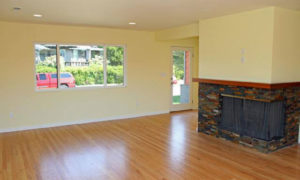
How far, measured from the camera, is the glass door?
24.8 ft

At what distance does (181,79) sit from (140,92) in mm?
1510

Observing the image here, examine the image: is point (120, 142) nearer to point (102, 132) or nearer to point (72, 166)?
point (102, 132)

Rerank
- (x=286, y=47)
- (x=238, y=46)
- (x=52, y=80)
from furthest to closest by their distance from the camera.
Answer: (x=52, y=80)
(x=238, y=46)
(x=286, y=47)

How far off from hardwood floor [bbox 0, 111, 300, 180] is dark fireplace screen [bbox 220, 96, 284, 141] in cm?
31

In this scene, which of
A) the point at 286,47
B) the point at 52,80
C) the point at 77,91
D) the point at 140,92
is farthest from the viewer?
the point at 140,92

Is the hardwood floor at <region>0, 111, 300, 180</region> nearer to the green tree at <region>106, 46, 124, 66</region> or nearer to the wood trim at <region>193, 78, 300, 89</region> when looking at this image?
the wood trim at <region>193, 78, 300, 89</region>

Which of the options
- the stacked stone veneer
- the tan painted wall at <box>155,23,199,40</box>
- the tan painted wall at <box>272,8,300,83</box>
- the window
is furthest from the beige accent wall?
the window

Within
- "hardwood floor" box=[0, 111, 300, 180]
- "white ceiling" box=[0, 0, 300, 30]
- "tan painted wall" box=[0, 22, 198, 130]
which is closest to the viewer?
"hardwood floor" box=[0, 111, 300, 180]

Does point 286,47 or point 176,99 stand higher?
point 286,47

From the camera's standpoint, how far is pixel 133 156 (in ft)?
13.1

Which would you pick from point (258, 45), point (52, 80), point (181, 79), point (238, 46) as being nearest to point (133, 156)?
point (238, 46)

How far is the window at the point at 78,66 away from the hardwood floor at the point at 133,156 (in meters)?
1.23

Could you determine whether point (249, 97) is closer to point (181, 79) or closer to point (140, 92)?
point (140, 92)

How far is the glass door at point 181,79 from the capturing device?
7.55 meters
